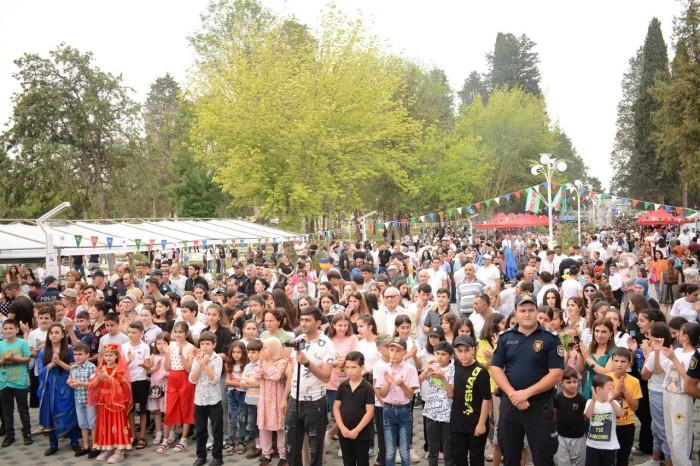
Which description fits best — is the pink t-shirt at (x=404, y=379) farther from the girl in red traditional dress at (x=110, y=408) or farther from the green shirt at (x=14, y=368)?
the green shirt at (x=14, y=368)

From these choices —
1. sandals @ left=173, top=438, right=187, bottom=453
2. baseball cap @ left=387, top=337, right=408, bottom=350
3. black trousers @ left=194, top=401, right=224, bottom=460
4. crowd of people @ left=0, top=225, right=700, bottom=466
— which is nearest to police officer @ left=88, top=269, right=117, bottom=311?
crowd of people @ left=0, top=225, right=700, bottom=466

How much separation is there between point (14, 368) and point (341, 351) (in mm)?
4399

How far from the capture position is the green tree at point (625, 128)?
193ft

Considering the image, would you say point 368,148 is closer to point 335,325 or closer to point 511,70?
point 335,325

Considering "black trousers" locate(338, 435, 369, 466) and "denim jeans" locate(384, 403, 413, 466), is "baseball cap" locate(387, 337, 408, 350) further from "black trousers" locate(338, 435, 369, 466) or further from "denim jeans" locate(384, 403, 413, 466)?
"black trousers" locate(338, 435, 369, 466)

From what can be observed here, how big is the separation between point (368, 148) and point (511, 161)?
26.8 meters

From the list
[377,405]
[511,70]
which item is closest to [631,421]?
[377,405]

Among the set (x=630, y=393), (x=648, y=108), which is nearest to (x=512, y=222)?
(x=648, y=108)

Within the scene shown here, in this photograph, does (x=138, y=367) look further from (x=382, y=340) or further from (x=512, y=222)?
(x=512, y=222)

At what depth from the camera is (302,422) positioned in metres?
5.66

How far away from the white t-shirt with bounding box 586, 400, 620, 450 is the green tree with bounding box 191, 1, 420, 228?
19673 mm

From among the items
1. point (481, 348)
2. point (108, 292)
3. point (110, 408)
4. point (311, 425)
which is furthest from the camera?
point (108, 292)

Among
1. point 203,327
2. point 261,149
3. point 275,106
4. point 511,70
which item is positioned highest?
point 511,70

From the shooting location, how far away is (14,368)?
7422mm
